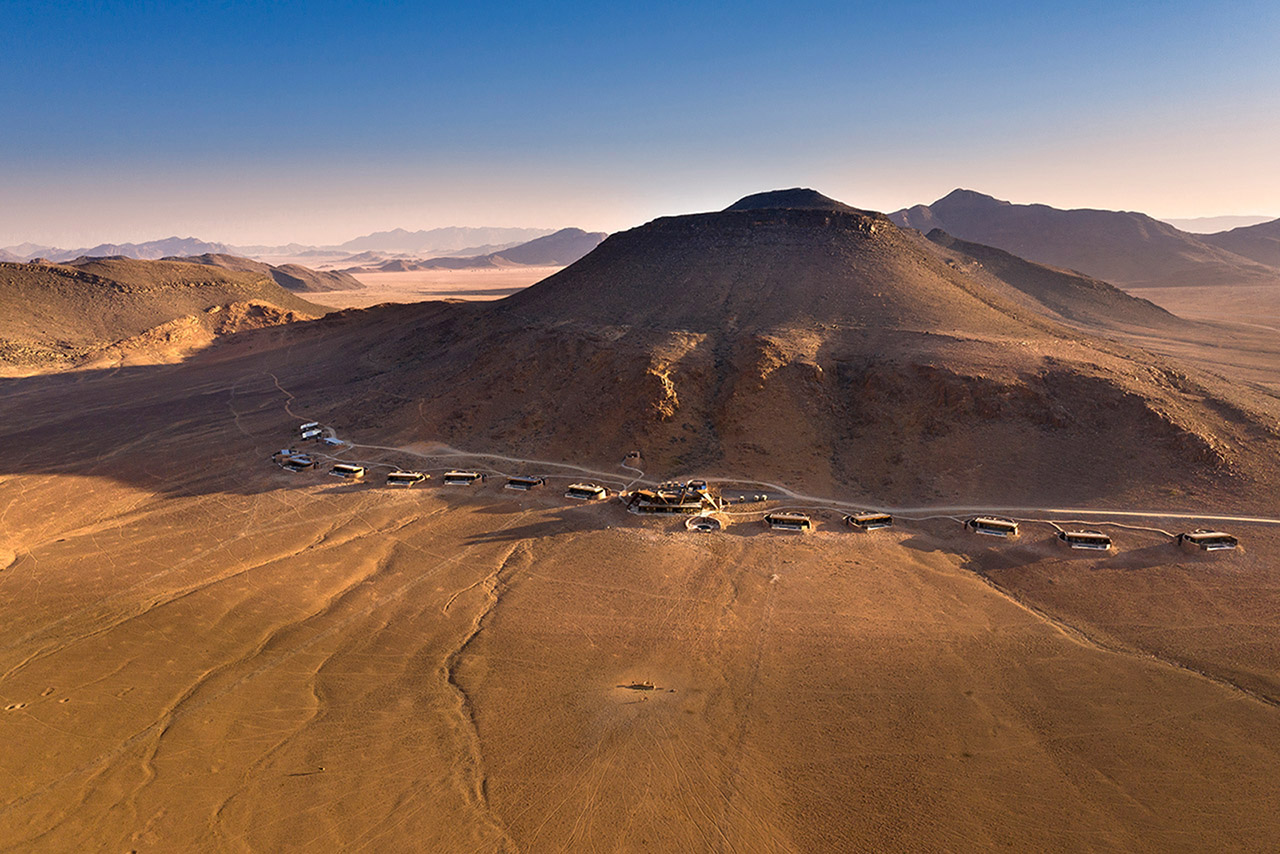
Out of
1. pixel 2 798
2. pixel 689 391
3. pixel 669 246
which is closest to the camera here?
pixel 2 798

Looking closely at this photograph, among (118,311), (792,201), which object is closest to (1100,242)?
(792,201)

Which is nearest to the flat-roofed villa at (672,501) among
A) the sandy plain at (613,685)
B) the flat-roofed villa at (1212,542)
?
the sandy plain at (613,685)

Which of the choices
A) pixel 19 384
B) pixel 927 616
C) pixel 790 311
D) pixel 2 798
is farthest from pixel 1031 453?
pixel 19 384

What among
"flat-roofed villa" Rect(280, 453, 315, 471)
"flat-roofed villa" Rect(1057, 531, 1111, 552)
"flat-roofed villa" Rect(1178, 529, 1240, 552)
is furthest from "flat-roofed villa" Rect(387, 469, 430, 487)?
"flat-roofed villa" Rect(1178, 529, 1240, 552)

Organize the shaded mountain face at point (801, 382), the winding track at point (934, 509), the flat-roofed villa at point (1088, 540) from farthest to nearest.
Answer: the shaded mountain face at point (801, 382) < the winding track at point (934, 509) < the flat-roofed villa at point (1088, 540)

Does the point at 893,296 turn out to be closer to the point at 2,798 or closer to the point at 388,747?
the point at 388,747

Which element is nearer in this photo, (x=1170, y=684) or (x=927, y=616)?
(x=1170, y=684)

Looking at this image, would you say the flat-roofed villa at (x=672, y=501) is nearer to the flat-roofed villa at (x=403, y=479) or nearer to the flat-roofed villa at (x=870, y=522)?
the flat-roofed villa at (x=870, y=522)
